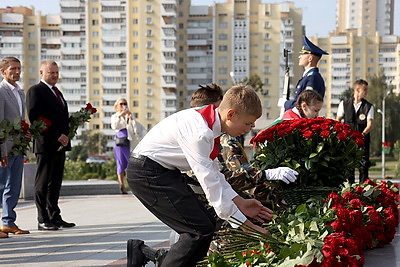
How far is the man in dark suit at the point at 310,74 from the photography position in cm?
718

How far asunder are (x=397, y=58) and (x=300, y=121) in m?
130

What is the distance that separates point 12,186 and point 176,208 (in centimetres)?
390

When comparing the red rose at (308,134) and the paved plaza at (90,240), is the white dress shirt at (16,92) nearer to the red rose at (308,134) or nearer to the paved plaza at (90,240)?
the paved plaza at (90,240)

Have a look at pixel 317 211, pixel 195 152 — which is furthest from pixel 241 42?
pixel 195 152

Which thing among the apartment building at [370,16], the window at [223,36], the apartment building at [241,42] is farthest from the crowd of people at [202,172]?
the apartment building at [370,16]

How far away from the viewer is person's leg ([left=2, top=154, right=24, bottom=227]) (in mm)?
7172

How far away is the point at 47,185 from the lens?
789 cm

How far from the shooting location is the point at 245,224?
3521 mm

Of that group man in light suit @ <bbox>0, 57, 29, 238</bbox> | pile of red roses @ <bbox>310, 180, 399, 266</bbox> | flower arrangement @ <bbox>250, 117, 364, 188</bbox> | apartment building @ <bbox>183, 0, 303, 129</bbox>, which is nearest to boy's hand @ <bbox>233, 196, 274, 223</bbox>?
pile of red roses @ <bbox>310, 180, 399, 266</bbox>

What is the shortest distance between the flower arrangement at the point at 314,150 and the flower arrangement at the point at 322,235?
0.51 feet

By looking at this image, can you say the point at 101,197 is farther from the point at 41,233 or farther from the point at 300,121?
the point at 300,121

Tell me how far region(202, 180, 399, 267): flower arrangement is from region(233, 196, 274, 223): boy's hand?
60mm

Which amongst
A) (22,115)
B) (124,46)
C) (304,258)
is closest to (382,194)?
(304,258)

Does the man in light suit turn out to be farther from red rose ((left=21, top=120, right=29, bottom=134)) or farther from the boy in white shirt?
the boy in white shirt
